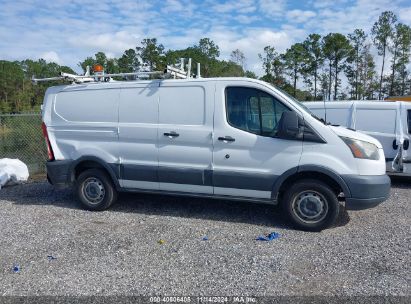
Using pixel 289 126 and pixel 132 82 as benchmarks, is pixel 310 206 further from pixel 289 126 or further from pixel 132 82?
pixel 132 82

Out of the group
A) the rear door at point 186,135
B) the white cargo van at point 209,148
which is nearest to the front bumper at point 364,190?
the white cargo van at point 209,148

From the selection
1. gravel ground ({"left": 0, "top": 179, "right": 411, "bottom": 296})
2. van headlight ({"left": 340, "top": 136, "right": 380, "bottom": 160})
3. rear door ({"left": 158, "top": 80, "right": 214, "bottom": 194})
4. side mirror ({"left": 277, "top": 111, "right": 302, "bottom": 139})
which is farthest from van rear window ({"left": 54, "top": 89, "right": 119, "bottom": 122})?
van headlight ({"left": 340, "top": 136, "right": 380, "bottom": 160})

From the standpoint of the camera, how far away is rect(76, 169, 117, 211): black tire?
614 cm

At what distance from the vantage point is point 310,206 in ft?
16.9

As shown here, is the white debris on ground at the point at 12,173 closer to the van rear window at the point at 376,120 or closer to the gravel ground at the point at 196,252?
the gravel ground at the point at 196,252

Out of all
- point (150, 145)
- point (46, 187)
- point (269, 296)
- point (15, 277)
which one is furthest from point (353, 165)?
point (46, 187)

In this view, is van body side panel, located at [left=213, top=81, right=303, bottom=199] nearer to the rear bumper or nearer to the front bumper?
the front bumper

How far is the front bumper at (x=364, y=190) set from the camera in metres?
4.95

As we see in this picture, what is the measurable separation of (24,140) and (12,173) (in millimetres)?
2433

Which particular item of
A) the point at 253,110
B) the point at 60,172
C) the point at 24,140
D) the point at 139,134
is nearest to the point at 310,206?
the point at 253,110

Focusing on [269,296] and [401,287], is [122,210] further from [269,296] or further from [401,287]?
[401,287]

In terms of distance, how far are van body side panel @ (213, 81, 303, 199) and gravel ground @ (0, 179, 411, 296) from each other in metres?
0.56

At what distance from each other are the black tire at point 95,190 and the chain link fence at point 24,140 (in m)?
4.89

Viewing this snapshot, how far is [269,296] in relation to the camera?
11.2ft
